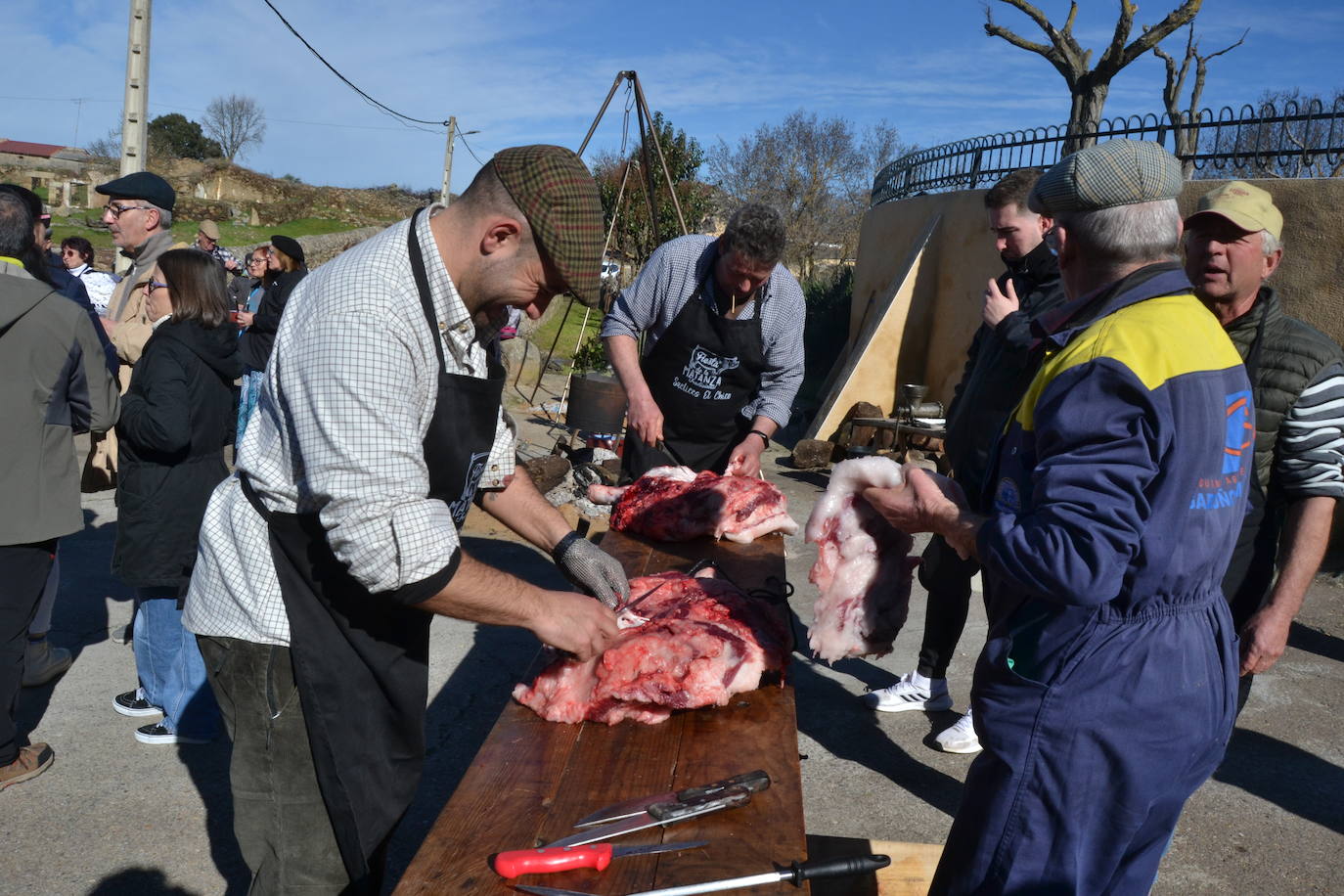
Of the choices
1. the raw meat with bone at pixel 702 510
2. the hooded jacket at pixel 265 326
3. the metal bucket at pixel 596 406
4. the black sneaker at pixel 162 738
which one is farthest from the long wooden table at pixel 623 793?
the metal bucket at pixel 596 406

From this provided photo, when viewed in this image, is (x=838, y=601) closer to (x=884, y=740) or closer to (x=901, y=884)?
(x=901, y=884)

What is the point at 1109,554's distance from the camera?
184 centimetres

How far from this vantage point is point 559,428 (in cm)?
1355

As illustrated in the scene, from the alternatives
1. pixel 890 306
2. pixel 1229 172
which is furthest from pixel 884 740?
pixel 890 306

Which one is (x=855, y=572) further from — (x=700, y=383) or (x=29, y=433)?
(x=29, y=433)

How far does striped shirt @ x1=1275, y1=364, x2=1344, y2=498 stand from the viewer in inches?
124

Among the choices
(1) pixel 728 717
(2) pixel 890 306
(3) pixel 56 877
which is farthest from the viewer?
(2) pixel 890 306

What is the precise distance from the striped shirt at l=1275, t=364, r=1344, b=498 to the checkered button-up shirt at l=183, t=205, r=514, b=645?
2777 millimetres

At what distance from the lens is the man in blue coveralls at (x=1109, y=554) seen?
1.87 metres

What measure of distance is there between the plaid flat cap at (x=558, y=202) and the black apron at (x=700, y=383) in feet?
8.99

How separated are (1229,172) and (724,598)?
9.60 meters

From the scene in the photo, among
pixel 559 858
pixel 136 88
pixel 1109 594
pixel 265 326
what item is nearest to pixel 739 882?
pixel 559 858

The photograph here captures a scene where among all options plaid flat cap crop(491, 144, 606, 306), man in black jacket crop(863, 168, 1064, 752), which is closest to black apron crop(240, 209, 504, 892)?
plaid flat cap crop(491, 144, 606, 306)

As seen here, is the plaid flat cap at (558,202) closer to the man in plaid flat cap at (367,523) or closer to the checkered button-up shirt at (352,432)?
the man in plaid flat cap at (367,523)
